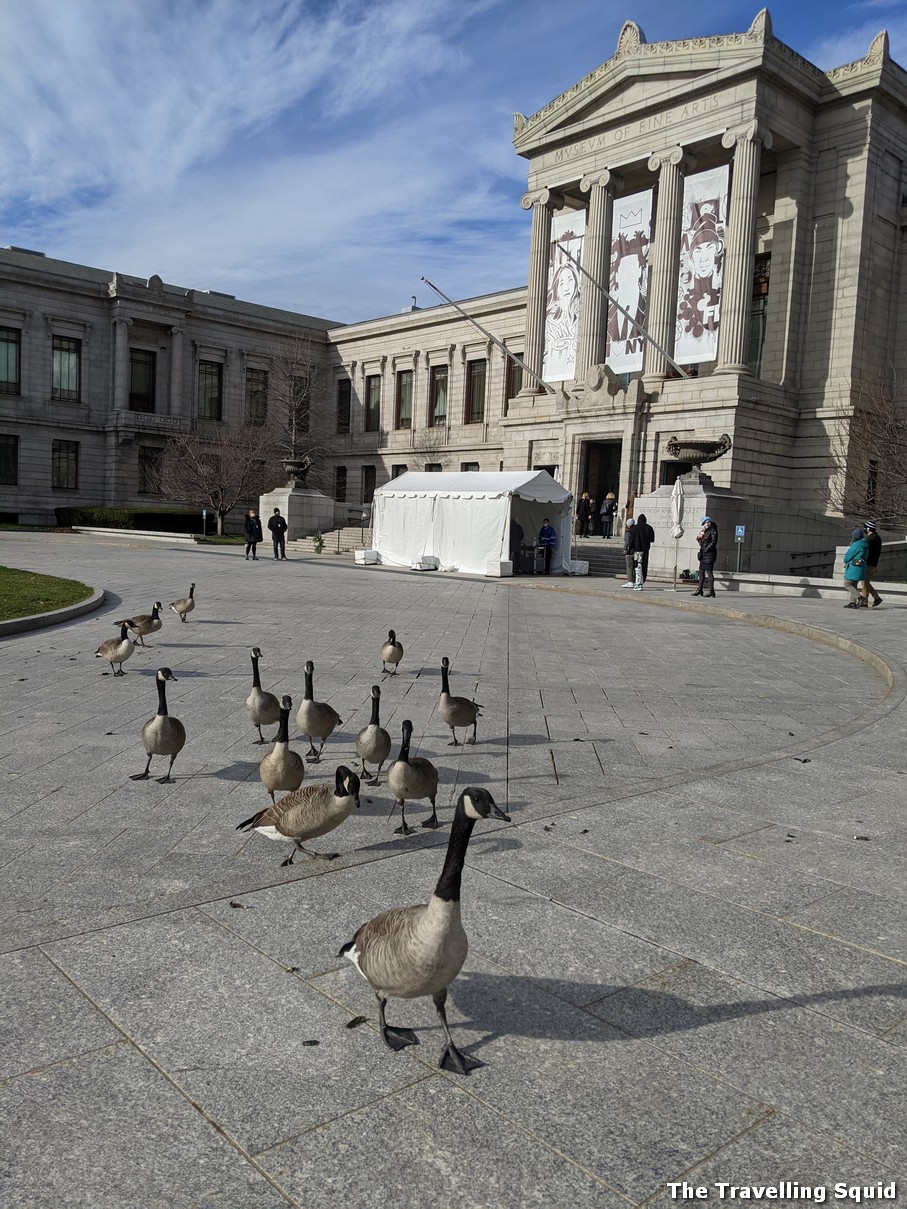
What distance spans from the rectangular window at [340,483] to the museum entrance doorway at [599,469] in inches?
1015

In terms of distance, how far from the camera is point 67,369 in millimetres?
54094

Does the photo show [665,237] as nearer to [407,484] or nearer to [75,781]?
[407,484]

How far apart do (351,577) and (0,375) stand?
126 ft

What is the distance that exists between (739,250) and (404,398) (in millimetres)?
28904

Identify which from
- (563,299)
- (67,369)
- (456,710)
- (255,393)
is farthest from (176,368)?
(456,710)

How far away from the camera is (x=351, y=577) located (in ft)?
81.9

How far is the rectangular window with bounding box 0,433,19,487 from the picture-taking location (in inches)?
2061

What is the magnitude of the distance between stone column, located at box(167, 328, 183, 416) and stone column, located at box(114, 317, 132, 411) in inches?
112

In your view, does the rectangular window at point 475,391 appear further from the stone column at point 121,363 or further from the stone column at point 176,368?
the stone column at point 121,363

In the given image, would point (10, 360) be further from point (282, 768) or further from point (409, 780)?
point (409, 780)

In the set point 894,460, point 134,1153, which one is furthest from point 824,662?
point 894,460

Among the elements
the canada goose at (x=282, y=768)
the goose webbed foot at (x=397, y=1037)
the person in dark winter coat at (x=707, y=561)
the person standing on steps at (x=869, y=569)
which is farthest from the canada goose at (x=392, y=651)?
the person in dark winter coat at (x=707, y=561)

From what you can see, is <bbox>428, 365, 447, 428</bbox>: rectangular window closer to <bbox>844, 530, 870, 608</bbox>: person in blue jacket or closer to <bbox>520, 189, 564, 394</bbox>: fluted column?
<bbox>520, 189, 564, 394</bbox>: fluted column

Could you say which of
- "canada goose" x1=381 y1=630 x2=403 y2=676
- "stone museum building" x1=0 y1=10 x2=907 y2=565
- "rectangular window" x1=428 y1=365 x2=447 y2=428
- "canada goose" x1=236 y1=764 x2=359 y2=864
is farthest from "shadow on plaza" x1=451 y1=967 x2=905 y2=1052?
"rectangular window" x1=428 y1=365 x2=447 y2=428
